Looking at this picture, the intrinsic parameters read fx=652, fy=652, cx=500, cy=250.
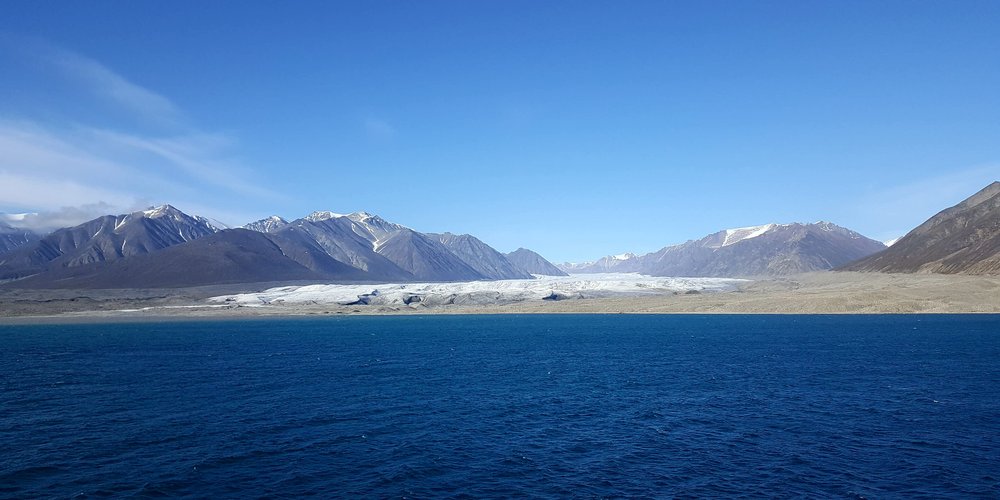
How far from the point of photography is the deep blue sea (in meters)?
31.3

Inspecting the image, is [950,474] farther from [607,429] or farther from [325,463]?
[325,463]

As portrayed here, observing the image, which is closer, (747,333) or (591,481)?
(591,481)

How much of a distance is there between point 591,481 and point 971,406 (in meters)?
33.1

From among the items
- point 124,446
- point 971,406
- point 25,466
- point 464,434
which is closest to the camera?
point 25,466

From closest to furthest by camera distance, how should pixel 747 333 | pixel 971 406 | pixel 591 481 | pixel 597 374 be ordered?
1. pixel 591 481
2. pixel 971 406
3. pixel 597 374
4. pixel 747 333

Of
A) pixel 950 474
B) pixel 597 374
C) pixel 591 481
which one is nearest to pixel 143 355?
pixel 597 374

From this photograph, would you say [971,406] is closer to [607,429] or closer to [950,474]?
[950,474]

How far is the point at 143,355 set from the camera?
86.4m

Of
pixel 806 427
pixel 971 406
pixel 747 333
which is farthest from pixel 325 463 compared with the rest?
pixel 747 333

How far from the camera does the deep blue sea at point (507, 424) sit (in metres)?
31.3

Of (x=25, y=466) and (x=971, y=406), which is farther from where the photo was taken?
(x=971, y=406)

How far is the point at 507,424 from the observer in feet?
143

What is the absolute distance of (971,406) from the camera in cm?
4675

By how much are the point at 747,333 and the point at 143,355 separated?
98.0 meters
